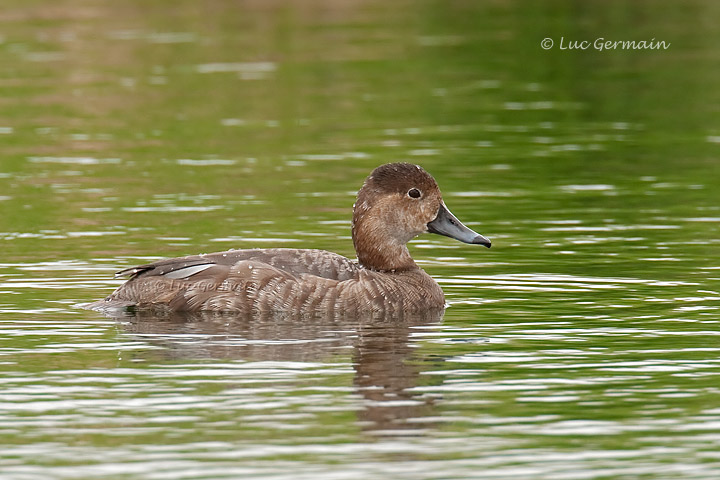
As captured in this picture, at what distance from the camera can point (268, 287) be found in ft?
41.9

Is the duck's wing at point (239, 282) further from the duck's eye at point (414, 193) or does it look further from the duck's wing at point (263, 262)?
the duck's eye at point (414, 193)

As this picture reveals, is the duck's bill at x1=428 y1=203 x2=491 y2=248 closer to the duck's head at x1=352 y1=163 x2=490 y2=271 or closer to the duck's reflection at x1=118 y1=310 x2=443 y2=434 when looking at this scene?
the duck's head at x1=352 y1=163 x2=490 y2=271

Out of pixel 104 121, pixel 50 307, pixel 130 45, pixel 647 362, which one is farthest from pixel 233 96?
pixel 647 362

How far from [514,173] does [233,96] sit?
31.0ft

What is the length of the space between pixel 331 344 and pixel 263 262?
147 cm

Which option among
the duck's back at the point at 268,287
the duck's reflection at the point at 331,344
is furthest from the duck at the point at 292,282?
the duck's reflection at the point at 331,344

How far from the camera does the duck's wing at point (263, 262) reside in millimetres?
12930

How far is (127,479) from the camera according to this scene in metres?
8.34

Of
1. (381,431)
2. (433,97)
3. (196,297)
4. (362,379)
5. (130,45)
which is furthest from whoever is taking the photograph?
(130,45)

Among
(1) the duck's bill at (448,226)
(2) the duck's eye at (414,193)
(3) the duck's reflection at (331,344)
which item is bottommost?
(3) the duck's reflection at (331,344)

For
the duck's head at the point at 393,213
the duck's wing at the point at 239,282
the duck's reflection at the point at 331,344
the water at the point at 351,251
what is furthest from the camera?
the duck's head at the point at 393,213

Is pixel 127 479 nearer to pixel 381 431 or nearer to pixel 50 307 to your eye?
pixel 381 431

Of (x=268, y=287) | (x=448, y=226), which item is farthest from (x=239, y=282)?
(x=448, y=226)

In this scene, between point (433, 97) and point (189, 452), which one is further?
point (433, 97)
